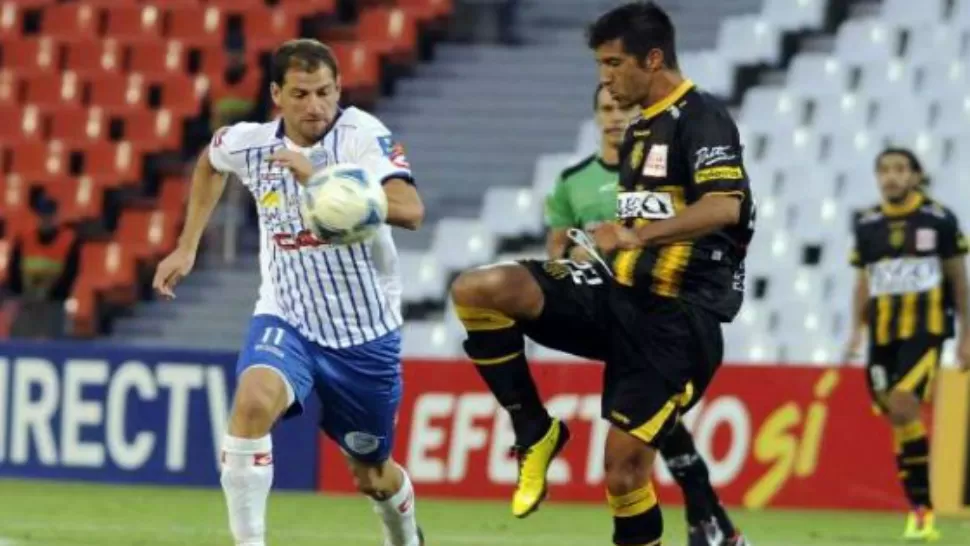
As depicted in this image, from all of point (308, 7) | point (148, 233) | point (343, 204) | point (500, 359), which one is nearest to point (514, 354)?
point (500, 359)

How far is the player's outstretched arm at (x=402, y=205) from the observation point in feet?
29.5

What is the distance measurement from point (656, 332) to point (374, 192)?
1094 millimetres

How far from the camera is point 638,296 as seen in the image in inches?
347

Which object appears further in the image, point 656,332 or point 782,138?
point 782,138

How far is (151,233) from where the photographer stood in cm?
2034

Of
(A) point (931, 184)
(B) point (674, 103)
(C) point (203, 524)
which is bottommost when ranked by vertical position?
(C) point (203, 524)

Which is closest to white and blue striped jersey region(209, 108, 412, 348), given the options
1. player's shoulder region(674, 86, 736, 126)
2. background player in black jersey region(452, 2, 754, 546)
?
background player in black jersey region(452, 2, 754, 546)

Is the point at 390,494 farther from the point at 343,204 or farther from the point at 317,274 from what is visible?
the point at 343,204

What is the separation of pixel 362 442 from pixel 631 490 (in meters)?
Result: 1.39

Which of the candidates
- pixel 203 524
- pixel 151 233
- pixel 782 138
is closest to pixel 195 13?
pixel 151 233

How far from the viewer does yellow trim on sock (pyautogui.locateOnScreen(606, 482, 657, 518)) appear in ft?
28.8

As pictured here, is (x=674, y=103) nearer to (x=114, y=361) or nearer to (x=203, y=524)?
(x=203, y=524)

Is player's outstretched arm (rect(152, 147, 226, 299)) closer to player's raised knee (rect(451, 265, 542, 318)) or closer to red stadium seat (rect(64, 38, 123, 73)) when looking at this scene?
player's raised knee (rect(451, 265, 542, 318))

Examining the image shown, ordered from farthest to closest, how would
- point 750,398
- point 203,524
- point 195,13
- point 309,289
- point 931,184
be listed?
point 195,13
point 931,184
point 750,398
point 203,524
point 309,289
